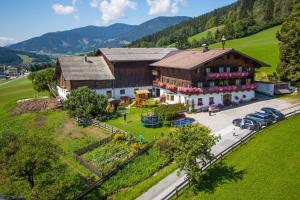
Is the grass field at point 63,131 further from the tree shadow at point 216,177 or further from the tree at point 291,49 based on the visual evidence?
the tree at point 291,49

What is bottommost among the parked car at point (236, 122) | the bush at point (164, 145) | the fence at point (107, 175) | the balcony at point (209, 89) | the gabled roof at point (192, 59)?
the fence at point (107, 175)

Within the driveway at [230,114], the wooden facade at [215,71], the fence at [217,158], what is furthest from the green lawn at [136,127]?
the fence at [217,158]

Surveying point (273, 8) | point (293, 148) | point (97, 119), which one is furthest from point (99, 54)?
point (273, 8)

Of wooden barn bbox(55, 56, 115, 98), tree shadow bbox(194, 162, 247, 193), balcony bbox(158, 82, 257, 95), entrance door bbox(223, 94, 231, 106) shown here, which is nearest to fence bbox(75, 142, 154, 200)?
tree shadow bbox(194, 162, 247, 193)

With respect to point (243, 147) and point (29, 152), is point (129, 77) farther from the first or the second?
point (29, 152)

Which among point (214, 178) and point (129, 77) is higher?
point (129, 77)

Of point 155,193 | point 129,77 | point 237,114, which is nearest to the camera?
point 155,193
